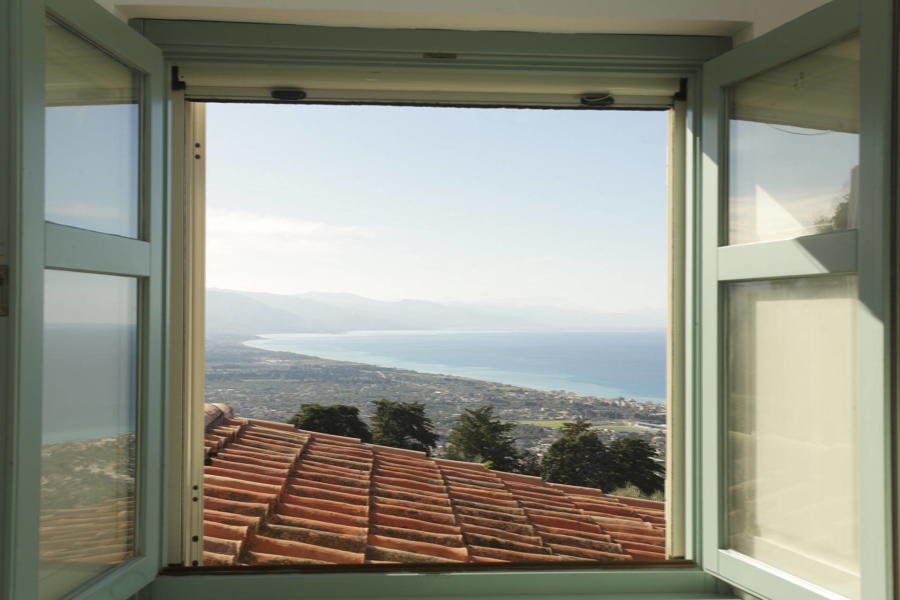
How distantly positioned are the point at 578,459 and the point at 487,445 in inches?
32.5

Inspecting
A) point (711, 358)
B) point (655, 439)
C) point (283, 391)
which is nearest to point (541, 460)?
point (655, 439)

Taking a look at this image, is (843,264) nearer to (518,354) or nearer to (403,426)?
(403,426)

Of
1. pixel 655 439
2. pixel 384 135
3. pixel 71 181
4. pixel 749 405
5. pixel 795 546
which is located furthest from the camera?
pixel 384 135

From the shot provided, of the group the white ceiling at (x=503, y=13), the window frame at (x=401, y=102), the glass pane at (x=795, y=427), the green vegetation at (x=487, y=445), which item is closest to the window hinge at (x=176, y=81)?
the window frame at (x=401, y=102)

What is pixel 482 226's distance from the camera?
272 inches

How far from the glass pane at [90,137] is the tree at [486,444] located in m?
3.09

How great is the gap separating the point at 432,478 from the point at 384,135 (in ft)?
14.9

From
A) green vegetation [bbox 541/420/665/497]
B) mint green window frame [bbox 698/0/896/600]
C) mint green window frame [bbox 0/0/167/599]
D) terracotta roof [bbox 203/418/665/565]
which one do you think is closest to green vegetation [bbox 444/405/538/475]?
green vegetation [bbox 541/420/665/497]

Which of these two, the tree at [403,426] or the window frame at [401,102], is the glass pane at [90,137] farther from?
the tree at [403,426]

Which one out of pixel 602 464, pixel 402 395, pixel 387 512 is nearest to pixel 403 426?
pixel 402 395

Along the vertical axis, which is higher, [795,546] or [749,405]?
[749,405]

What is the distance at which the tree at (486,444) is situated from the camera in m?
4.23

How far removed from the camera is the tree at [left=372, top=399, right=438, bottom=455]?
13.7 ft

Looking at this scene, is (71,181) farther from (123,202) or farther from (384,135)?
(384,135)
